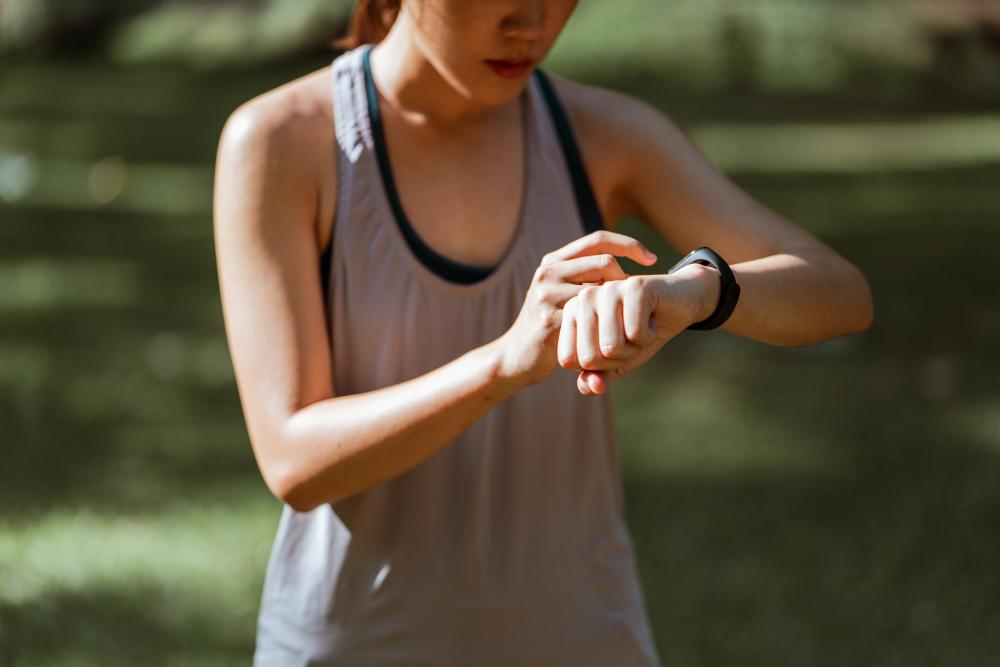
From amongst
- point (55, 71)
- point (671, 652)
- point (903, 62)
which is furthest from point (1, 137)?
point (671, 652)

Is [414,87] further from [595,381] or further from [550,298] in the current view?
[595,381]

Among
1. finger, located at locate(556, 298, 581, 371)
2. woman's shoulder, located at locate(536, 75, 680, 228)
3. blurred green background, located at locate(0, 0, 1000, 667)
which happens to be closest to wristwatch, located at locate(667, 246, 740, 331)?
finger, located at locate(556, 298, 581, 371)

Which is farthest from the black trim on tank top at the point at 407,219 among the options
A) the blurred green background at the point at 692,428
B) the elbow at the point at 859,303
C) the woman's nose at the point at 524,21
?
the blurred green background at the point at 692,428

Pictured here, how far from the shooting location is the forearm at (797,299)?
6.22ft

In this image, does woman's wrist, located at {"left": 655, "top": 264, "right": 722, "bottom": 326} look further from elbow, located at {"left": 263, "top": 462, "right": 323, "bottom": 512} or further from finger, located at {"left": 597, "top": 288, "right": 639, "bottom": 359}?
elbow, located at {"left": 263, "top": 462, "right": 323, "bottom": 512}

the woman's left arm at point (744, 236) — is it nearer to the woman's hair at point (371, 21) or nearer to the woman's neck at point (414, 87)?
the woman's neck at point (414, 87)

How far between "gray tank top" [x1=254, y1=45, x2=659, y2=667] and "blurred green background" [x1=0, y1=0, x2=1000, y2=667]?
1818 mm

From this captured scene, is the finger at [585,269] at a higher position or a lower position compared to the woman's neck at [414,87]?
lower

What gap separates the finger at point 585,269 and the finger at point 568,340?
0.18 feet

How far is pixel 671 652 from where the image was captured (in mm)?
3822

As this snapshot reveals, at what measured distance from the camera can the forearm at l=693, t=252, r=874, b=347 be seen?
1.90 meters

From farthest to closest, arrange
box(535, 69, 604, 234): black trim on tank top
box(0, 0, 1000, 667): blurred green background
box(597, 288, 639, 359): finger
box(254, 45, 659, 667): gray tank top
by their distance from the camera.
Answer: box(0, 0, 1000, 667): blurred green background
box(535, 69, 604, 234): black trim on tank top
box(254, 45, 659, 667): gray tank top
box(597, 288, 639, 359): finger

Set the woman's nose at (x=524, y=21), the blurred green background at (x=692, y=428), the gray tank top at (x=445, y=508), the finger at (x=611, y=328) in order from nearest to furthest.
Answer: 1. the finger at (x=611, y=328)
2. the woman's nose at (x=524, y=21)
3. the gray tank top at (x=445, y=508)
4. the blurred green background at (x=692, y=428)

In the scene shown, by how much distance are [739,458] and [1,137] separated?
7191 mm
